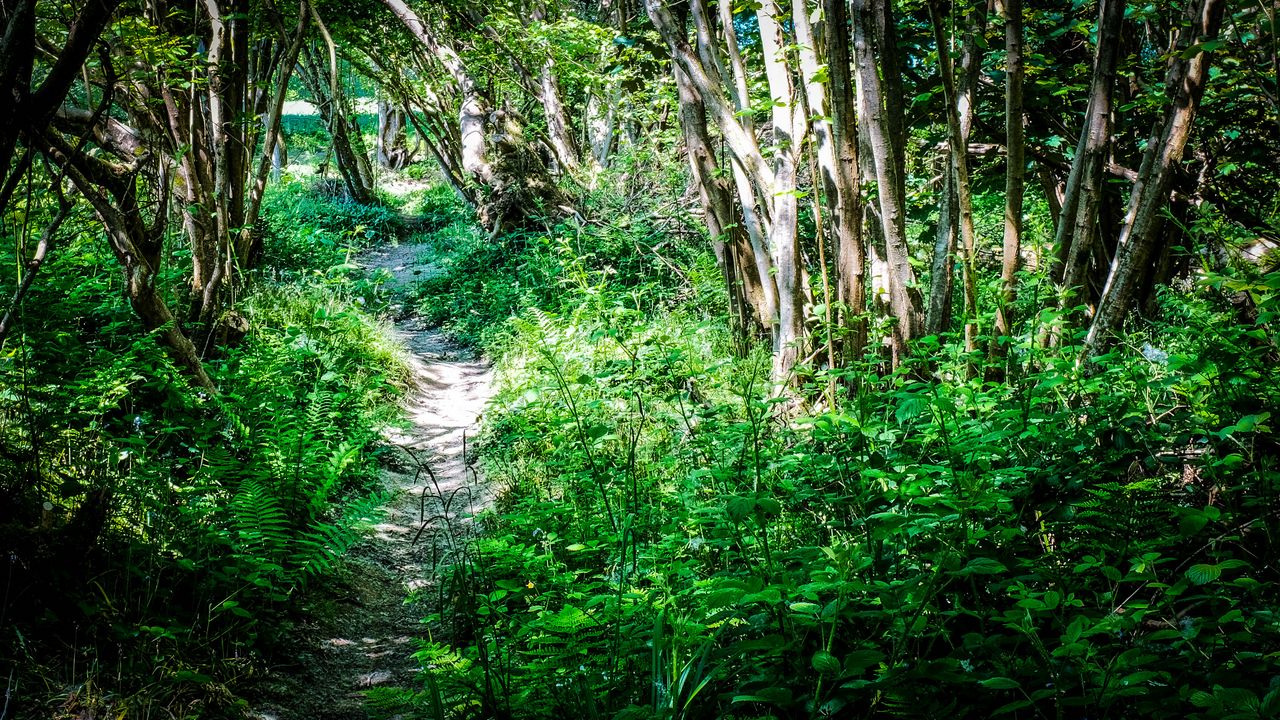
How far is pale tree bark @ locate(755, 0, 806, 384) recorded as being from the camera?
4863 millimetres

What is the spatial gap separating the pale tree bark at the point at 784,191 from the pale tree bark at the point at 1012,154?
1.24 m

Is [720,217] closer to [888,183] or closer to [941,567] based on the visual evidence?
[888,183]

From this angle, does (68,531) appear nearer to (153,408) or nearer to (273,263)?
(153,408)

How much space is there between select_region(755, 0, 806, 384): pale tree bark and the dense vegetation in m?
0.03

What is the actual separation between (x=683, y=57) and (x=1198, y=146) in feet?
11.5

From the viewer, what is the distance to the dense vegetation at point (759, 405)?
217 centimetres

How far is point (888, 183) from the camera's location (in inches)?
166

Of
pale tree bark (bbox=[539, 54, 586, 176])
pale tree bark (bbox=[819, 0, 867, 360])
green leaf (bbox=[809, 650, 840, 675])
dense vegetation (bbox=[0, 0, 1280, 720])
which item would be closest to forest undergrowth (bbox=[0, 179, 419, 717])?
dense vegetation (bbox=[0, 0, 1280, 720])

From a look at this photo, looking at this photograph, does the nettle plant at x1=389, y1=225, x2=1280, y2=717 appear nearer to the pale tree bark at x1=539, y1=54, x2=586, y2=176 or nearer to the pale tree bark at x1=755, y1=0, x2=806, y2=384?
the pale tree bark at x1=755, y1=0, x2=806, y2=384

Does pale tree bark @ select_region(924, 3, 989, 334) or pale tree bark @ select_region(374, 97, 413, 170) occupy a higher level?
pale tree bark @ select_region(374, 97, 413, 170)

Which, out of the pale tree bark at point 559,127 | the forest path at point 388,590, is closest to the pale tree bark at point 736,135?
the forest path at point 388,590

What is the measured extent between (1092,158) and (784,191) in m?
1.72

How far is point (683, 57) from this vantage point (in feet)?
17.7

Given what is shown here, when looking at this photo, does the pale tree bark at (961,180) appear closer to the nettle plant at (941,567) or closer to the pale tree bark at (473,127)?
the nettle plant at (941,567)
